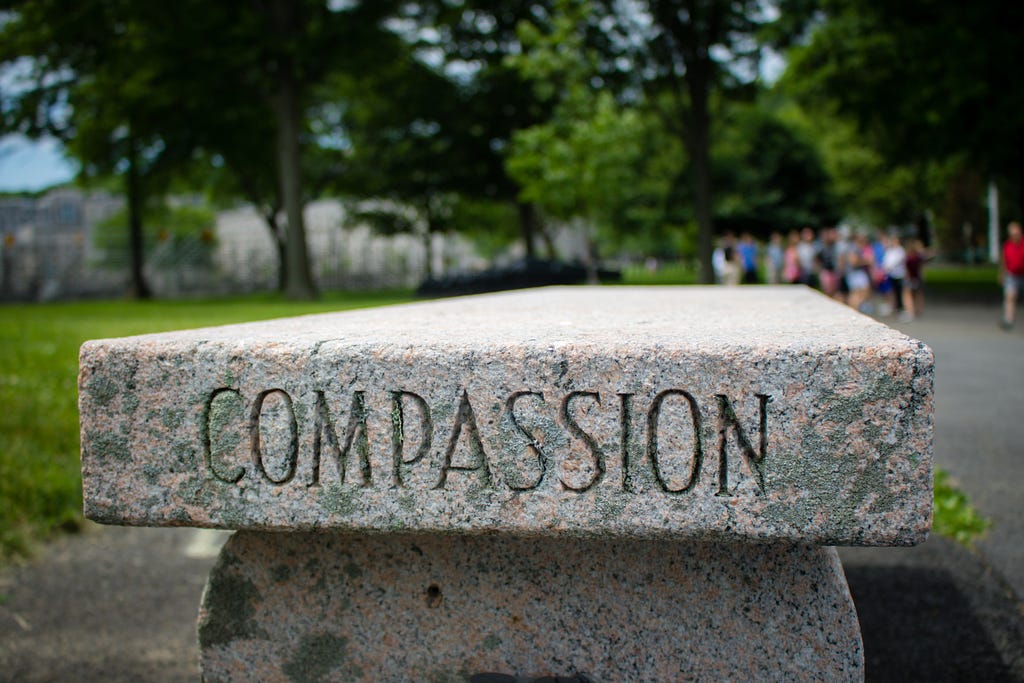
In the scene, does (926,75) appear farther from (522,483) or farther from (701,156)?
(522,483)

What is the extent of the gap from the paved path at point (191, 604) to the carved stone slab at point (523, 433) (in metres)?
1.27

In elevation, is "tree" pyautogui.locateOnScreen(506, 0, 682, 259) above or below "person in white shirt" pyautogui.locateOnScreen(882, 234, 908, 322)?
above

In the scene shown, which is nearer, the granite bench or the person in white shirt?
the granite bench

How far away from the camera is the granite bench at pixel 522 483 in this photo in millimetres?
1554

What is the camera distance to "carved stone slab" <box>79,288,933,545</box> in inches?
60.7

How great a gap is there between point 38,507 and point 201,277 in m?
33.9

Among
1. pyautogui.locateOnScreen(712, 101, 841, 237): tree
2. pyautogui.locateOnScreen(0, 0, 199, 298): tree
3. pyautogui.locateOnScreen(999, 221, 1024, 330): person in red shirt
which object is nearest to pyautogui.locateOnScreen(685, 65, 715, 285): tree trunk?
pyautogui.locateOnScreen(999, 221, 1024, 330): person in red shirt

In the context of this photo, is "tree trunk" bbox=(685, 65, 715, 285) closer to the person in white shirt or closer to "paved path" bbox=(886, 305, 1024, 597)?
the person in white shirt

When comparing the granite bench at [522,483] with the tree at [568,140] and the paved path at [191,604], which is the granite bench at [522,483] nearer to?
the paved path at [191,604]

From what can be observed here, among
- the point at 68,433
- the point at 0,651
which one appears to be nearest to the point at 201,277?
the point at 68,433

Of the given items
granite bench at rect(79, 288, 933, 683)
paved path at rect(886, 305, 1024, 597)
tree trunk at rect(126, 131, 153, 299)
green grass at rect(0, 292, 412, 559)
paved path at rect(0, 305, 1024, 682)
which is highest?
tree trunk at rect(126, 131, 153, 299)

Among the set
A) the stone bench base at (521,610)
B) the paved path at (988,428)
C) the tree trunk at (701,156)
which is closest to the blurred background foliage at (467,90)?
the tree trunk at (701,156)

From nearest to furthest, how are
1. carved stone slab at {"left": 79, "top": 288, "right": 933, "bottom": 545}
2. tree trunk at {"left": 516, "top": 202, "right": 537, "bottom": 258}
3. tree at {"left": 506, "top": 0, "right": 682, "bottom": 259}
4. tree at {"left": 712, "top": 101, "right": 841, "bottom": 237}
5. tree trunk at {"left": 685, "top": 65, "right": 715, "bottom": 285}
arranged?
1. carved stone slab at {"left": 79, "top": 288, "right": 933, "bottom": 545}
2. tree trunk at {"left": 685, "top": 65, "right": 715, "bottom": 285}
3. tree at {"left": 506, "top": 0, "right": 682, "bottom": 259}
4. tree trunk at {"left": 516, "top": 202, "right": 537, "bottom": 258}
5. tree at {"left": 712, "top": 101, "right": 841, "bottom": 237}

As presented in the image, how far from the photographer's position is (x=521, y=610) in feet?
6.41
